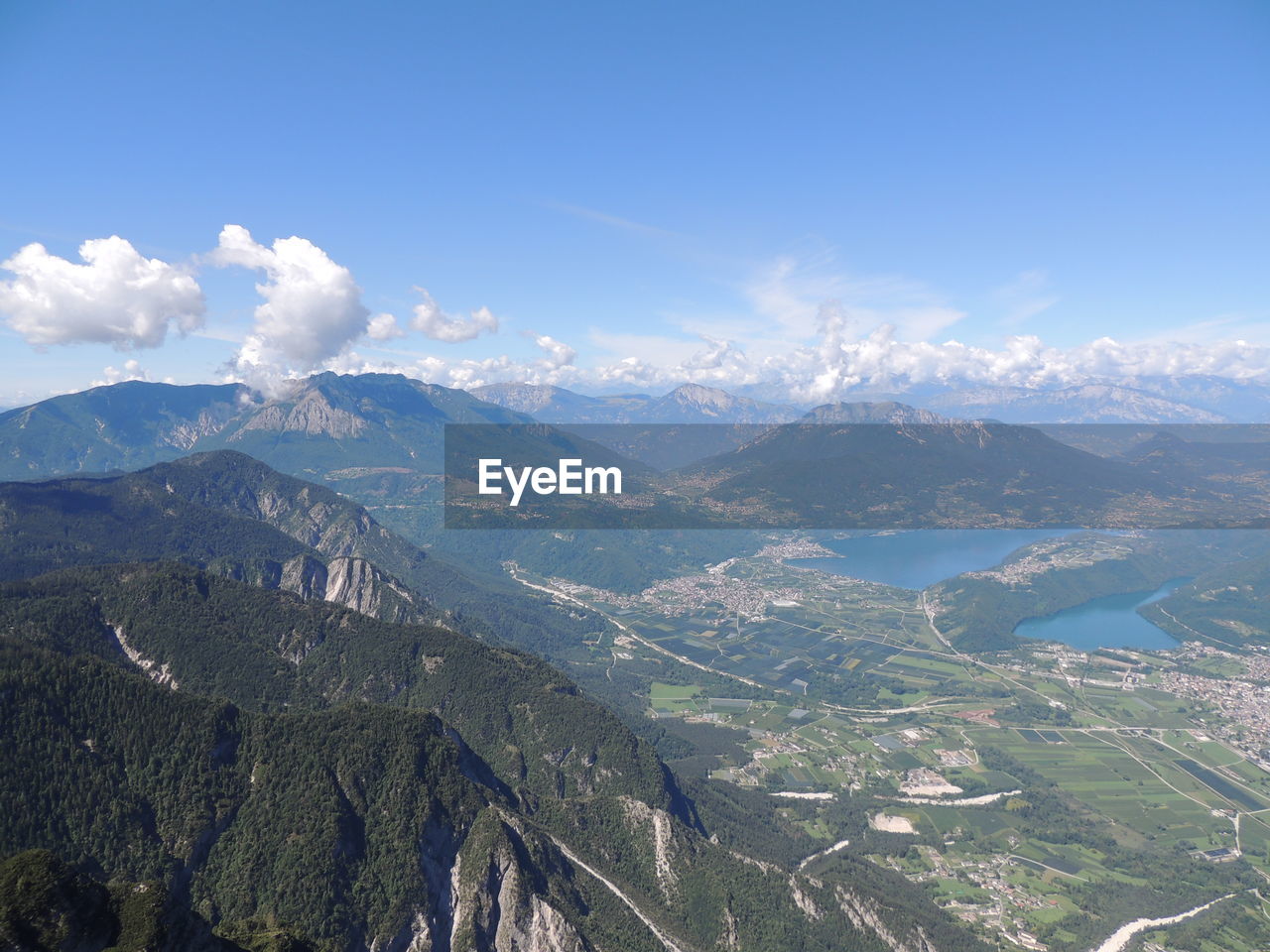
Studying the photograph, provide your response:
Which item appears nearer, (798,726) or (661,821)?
(661,821)

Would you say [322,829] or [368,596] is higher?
[322,829]

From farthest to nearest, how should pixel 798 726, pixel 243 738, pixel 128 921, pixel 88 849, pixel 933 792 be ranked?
pixel 798 726 → pixel 933 792 → pixel 243 738 → pixel 88 849 → pixel 128 921

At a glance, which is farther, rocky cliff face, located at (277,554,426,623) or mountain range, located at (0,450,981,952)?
rocky cliff face, located at (277,554,426,623)

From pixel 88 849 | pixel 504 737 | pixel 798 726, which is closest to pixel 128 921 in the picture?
pixel 88 849

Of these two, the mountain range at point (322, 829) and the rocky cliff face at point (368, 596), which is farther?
the rocky cliff face at point (368, 596)

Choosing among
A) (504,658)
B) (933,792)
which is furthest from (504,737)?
(933,792)

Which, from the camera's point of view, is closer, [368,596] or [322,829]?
[322,829]

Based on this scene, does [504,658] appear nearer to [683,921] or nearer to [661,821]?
[661,821]

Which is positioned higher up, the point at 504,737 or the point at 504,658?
the point at 504,658

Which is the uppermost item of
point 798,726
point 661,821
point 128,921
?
point 128,921

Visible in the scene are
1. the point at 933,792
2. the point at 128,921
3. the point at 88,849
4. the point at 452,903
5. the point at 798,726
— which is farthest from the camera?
the point at 798,726
